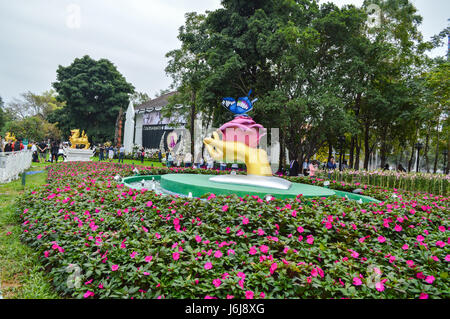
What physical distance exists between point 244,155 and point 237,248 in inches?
161

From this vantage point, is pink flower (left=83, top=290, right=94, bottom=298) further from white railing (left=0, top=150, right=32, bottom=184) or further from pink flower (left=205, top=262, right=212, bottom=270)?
white railing (left=0, top=150, right=32, bottom=184)

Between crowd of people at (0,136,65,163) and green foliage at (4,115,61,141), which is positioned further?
green foliage at (4,115,61,141)

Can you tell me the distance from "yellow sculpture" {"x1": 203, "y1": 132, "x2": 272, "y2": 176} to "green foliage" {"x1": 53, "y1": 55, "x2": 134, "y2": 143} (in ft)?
100

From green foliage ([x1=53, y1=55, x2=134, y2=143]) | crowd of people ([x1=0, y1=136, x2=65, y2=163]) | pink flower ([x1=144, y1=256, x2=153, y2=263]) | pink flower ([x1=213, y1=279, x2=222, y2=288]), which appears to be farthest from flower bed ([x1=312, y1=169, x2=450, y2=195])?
green foliage ([x1=53, y1=55, x2=134, y2=143])

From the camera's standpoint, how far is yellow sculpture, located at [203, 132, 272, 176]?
723 centimetres

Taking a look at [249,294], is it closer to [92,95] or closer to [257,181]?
[257,181]

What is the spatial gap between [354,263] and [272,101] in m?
13.0

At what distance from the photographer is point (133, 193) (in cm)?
556

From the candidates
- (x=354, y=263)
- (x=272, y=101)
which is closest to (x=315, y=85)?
(x=272, y=101)

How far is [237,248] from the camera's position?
3.38m

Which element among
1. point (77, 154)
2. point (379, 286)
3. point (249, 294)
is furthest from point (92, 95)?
point (379, 286)
